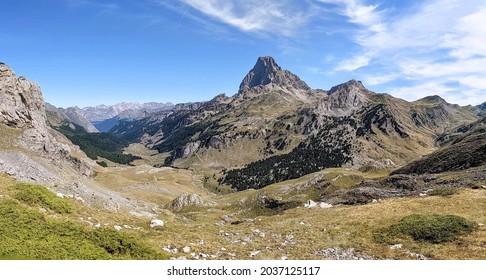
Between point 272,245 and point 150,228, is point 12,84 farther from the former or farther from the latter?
point 272,245

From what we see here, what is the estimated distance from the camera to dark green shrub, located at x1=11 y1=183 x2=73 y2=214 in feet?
110

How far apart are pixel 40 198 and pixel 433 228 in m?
39.3

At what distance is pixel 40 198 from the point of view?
34469 millimetres

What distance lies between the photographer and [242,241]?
3741 cm

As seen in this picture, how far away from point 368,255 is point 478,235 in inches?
410

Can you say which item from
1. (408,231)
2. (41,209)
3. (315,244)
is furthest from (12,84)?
(408,231)

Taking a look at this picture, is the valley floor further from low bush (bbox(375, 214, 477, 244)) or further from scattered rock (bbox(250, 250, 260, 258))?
low bush (bbox(375, 214, 477, 244))

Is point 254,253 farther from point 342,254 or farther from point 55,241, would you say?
point 55,241

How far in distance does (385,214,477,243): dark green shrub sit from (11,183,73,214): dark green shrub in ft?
110

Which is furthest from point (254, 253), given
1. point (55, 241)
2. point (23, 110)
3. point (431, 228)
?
point (23, 110)

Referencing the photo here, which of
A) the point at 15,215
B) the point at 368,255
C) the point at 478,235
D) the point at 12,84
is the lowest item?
the point at 368,255

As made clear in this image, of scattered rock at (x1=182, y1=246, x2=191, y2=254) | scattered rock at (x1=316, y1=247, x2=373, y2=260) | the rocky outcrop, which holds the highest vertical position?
the rocky outcrop

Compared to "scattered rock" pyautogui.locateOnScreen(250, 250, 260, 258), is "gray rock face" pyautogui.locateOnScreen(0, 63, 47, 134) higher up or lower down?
higher up

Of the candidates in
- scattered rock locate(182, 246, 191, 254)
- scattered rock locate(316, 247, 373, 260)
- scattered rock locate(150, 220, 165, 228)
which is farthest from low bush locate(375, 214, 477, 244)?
scattered rock locate(150, 220, 165, 228)
